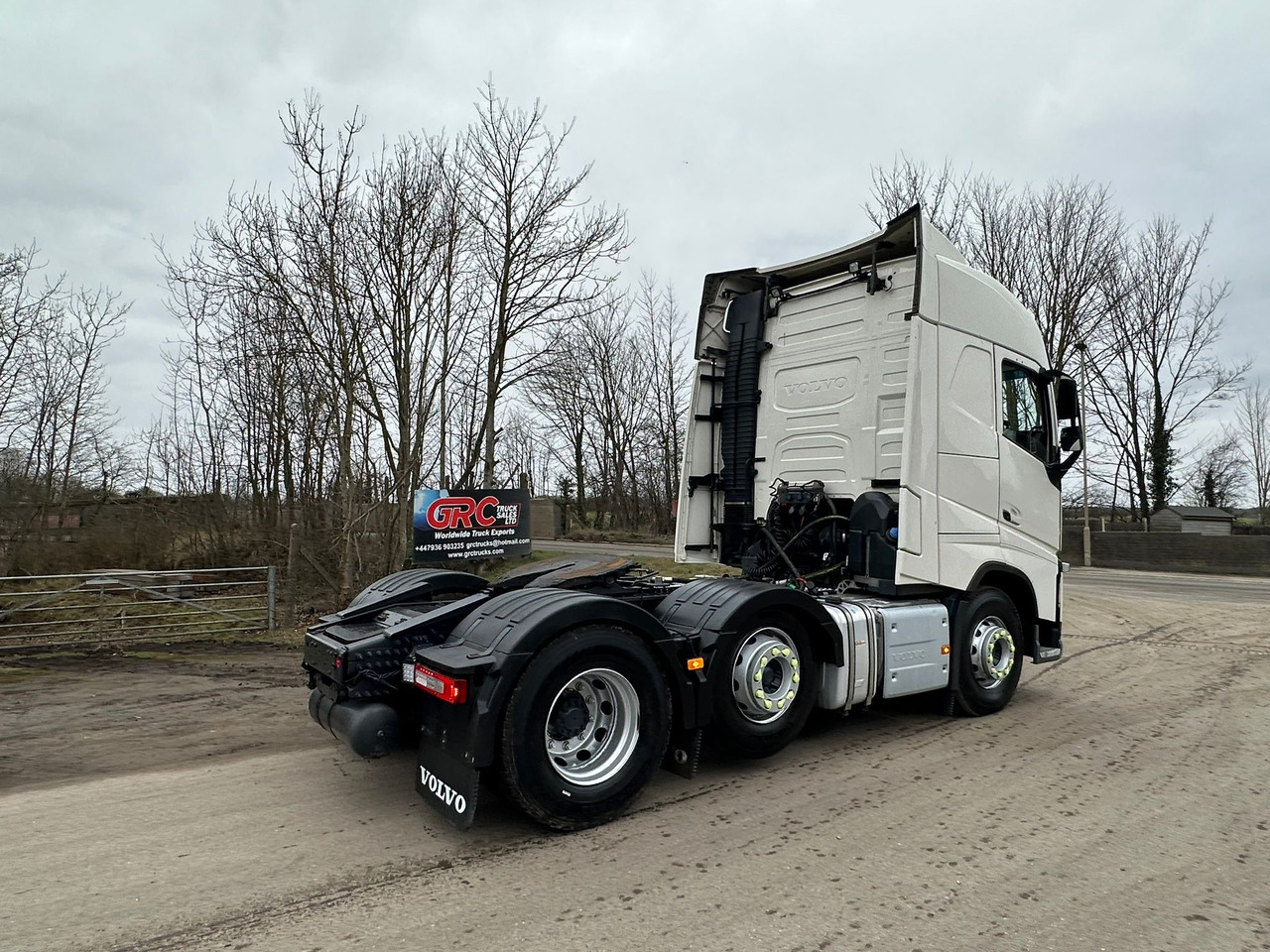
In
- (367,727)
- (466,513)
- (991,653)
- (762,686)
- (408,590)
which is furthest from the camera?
(466,513)

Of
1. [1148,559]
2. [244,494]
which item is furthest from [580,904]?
[1148,559]

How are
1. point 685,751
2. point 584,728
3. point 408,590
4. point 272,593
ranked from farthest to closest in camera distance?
point 272,593 → point 408,590 → point 685,751 → point 584,728

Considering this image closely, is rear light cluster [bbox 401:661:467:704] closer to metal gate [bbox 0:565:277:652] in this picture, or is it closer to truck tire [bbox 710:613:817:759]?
truck tire [bbox 710:613:817:759]

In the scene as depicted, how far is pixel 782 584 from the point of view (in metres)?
5.94

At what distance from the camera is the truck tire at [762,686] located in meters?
4.67

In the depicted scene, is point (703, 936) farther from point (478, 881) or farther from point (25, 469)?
point (25, 469)

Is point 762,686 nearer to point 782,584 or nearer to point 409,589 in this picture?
point 782,584

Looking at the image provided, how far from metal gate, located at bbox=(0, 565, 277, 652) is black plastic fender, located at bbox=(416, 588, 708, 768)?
6.99m

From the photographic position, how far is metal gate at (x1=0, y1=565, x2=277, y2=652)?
10375mm

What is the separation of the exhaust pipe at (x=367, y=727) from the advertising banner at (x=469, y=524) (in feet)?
30.1

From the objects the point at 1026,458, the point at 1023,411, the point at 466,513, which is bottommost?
the point at 466,513

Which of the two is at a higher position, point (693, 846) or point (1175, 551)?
point (1175, 551)

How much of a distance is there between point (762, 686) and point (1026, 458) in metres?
3.52

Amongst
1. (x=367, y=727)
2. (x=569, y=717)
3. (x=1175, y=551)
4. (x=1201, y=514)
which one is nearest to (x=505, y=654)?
(x=569, y=717)
